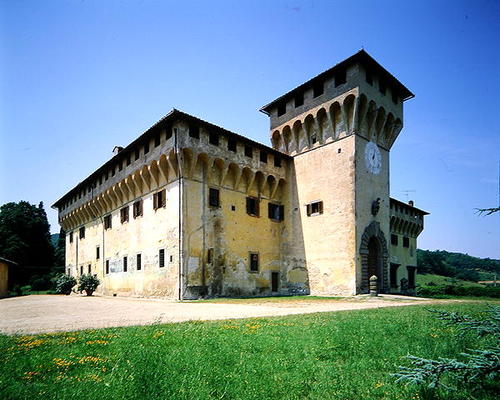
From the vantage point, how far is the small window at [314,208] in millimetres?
27652

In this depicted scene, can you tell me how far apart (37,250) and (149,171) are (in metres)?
Result: 41.2

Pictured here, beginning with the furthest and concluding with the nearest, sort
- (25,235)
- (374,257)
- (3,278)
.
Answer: (25,235) < (3,278) < (374,257)

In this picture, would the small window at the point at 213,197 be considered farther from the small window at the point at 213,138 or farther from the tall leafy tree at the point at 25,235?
the tall leafy tree at the point at 25,235

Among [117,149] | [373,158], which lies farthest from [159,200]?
[373,158]

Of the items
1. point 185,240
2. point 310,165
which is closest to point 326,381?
point 185,240

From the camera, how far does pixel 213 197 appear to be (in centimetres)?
2598

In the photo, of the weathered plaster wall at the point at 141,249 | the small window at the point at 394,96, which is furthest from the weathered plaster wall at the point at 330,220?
the weathered plaster wall at the point at 141,249

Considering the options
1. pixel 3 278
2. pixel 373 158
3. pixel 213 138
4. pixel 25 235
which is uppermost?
Answer: pixel 213 138

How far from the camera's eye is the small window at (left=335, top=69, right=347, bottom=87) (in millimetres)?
26641

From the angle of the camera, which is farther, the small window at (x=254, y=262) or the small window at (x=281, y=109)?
the small window at (x=281, y=109)

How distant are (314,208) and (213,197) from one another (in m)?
8.38

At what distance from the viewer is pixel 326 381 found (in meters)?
4.54

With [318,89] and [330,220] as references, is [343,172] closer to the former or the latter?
[330,220]

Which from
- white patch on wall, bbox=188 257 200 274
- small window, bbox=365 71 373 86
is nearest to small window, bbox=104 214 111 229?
white patch on wall, bbox=188 257 200 274
